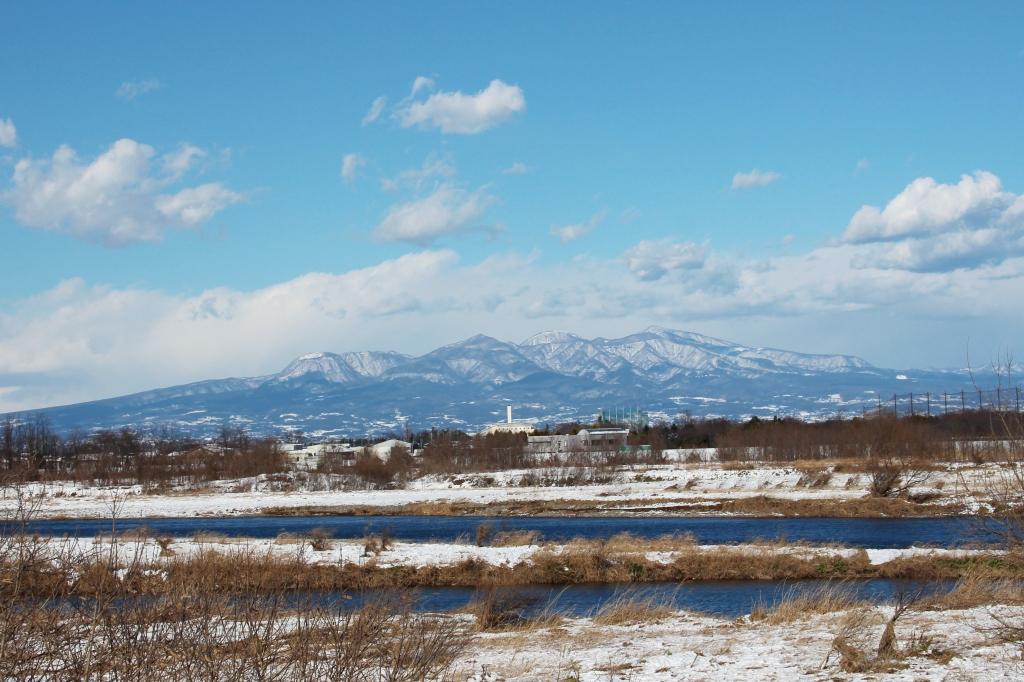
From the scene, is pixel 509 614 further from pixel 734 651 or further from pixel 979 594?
pixel 979 594

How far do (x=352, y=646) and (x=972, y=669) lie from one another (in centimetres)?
947

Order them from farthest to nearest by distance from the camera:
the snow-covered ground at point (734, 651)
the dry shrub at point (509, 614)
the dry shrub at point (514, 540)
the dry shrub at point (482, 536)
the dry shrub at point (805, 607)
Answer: the dry shrub at point (482, 536), the dry shrub at point (514, 540), the dry shrub at point (509, 614), the dry shrub at point (805, 607), the snow-covered ground at point (734, 651)

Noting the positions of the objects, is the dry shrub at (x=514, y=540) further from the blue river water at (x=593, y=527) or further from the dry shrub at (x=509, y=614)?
the dry shrub at (x=509, y=614)

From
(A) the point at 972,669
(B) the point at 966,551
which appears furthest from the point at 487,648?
(B) the point at 966,551

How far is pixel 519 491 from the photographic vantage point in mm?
80125

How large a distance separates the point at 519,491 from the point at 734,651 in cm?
6425

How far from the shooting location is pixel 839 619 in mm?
19234

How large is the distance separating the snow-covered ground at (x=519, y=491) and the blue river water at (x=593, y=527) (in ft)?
19.9

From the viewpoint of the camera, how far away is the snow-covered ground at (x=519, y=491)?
216ft

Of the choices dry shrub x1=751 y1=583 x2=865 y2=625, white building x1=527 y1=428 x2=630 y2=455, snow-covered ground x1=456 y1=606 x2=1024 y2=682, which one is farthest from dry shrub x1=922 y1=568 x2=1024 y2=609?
white building x1=527 y1=428 x2=630 y2=455

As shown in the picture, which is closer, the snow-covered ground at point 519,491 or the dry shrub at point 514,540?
the dry shrub at point 514,540

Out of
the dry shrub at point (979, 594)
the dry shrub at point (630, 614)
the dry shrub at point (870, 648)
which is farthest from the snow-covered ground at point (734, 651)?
the dry shrub at point (979, 594)

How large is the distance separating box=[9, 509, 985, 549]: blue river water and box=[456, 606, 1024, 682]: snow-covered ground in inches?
780

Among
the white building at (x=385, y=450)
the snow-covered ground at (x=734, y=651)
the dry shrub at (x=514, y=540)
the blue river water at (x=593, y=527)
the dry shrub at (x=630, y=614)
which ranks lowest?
the white building at (x=385, y=450)
